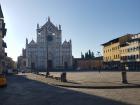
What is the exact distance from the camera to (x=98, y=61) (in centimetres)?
15912

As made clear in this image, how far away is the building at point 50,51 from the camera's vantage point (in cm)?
13925

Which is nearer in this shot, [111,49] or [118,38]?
[118,38]

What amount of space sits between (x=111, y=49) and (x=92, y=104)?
112m

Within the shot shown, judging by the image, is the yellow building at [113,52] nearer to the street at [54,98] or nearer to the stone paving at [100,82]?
the stone paving at [100,82]

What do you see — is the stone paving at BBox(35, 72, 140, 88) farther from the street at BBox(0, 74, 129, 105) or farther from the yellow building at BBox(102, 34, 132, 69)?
the yellow building at BBox(102, 34, 132, 69)

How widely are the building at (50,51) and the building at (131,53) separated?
31377 millimetres

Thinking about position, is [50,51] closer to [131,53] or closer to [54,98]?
[131,53]

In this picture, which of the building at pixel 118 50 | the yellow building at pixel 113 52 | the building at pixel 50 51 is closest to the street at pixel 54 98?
the building at pixel 118 50

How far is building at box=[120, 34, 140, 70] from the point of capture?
103000mm

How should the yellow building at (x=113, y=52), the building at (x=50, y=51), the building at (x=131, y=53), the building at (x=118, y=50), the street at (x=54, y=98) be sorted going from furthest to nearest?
the building at (x=50, y=51)
the yellow building at (x=113, y=52)
the building at (x=118, y=50)
the building at (x=131, y=53)
the street at (x=54, y=98)

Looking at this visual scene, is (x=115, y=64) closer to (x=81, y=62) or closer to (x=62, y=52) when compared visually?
(x=62, y=52)

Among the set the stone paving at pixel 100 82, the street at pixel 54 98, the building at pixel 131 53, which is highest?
the building at pixel 131 53

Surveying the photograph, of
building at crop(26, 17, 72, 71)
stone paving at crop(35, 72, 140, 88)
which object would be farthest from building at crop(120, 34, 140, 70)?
stone paving at crop(35, 72, 140, 88)

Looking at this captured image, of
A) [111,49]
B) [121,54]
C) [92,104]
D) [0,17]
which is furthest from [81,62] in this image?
[92,104]
